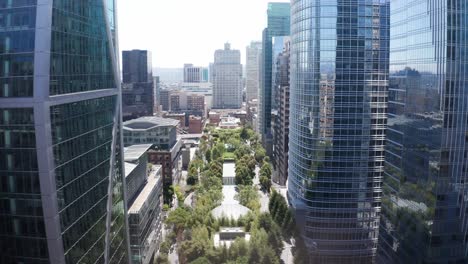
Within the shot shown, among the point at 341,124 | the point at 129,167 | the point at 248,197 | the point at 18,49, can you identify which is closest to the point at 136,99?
the point at 248,197

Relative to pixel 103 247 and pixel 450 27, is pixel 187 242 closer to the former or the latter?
pixel 103 247

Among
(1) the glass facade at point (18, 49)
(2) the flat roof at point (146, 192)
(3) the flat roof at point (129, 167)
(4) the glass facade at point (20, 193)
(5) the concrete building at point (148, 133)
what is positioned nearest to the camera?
(1) the glass facade at point (18, 49)

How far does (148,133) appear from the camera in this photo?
76.1 meters

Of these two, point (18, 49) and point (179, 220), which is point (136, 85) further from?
point (18, 49)

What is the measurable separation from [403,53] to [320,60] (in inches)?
561

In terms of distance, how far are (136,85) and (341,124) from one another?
89.9 m

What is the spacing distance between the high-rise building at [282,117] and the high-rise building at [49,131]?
5665 centimetres

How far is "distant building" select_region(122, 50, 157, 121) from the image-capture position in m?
125

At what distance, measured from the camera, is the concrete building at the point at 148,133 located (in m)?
75.7

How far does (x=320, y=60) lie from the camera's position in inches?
1864

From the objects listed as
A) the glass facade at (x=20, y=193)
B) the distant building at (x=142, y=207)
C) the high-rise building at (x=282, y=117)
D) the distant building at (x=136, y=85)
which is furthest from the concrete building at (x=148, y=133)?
the glass facade at (x=20, y=193)

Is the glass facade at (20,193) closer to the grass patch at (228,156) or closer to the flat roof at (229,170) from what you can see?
the flat roof at (229,170)

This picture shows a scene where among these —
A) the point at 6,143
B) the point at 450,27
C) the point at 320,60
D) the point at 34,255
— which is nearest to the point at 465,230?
the point at 450,27

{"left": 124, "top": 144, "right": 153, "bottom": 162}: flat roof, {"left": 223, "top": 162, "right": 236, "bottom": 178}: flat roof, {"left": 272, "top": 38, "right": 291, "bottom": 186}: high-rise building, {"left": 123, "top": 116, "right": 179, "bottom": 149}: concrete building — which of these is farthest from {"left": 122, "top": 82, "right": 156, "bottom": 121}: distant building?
{"left": 124, "top": 144, "right": 153, "bottom": 162}: flat roof
